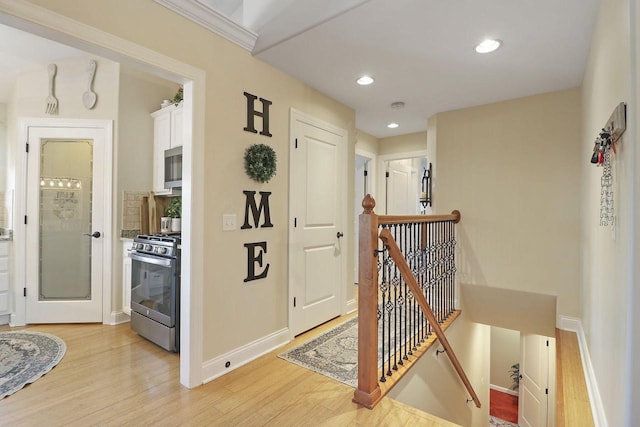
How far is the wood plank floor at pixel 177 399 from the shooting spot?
187 centimetres

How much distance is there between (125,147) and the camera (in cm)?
360

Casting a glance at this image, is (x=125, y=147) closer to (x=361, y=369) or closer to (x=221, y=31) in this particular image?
(x=221, y=31)

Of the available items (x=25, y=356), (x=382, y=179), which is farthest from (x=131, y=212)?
(x=382, y=179)

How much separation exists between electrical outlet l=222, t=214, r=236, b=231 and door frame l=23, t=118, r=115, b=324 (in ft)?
6.18

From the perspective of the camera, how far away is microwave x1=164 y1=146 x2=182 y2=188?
3266 millimetres

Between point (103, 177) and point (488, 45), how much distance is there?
12.7 feet

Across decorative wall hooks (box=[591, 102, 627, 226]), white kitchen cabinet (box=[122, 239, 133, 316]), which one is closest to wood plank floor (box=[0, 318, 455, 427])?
white kitchen cabinet (box=[122, 239, 133, 316])

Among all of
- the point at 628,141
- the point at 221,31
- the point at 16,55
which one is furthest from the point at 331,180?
the point at 16,55

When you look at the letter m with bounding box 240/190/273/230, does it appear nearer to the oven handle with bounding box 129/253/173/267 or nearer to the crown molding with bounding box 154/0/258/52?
the oven handle with bounding box 129/253/173/267

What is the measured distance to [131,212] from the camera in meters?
3.64

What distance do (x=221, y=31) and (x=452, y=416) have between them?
13.4 feet

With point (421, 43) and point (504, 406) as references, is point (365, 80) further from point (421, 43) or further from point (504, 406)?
point (504, 406)

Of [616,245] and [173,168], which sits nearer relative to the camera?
[616,245]

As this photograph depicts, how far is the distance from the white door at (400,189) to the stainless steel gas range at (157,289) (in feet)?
11.6
